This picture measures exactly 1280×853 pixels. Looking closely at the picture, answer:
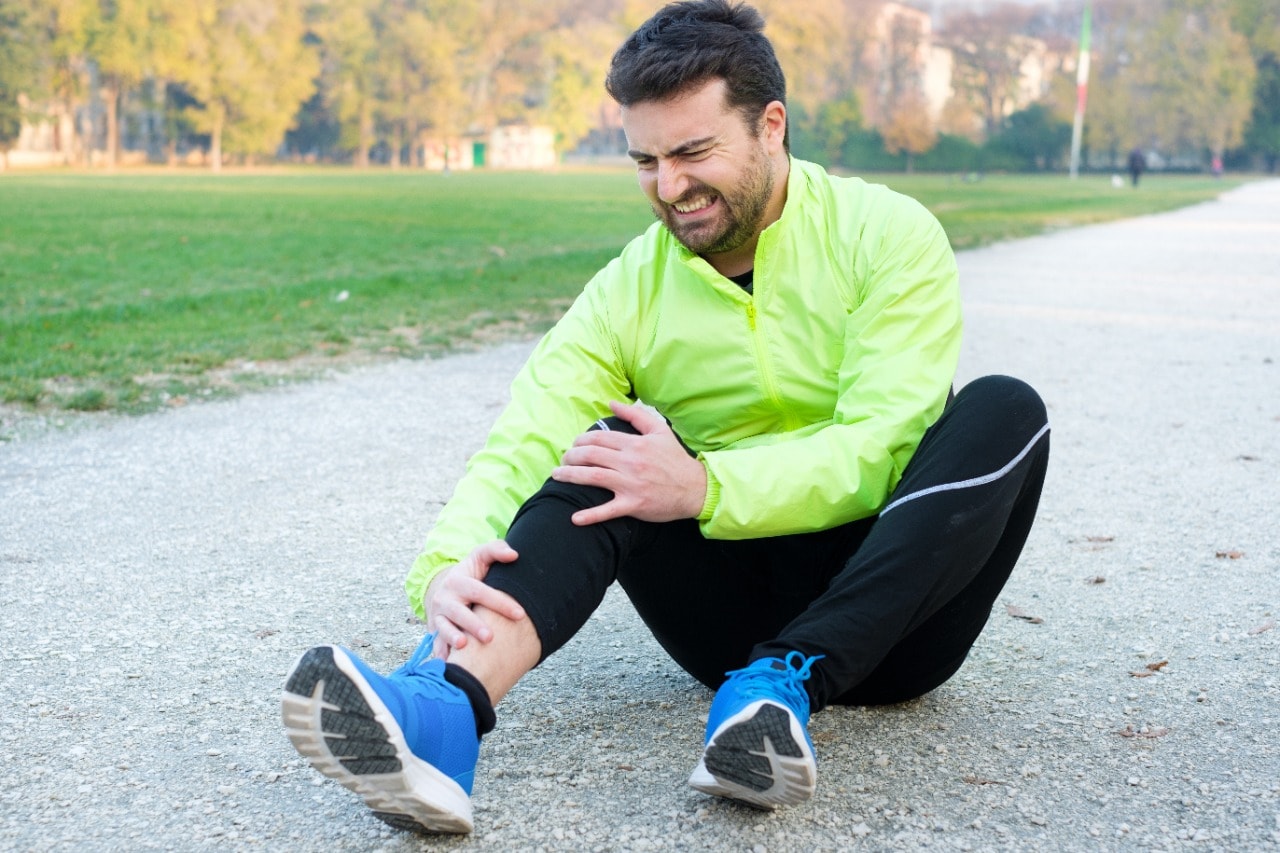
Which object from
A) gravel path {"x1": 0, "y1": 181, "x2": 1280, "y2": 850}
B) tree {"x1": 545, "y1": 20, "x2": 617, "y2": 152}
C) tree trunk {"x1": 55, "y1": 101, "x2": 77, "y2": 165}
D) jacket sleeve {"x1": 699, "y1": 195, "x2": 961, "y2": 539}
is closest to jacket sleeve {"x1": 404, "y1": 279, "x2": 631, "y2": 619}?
jacket sleeve {"x1": 699, "y1": 195, "x2": 961, "y2": 539}

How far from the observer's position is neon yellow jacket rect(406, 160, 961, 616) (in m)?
2.34

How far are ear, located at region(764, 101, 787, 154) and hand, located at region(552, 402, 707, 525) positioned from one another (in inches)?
26.8

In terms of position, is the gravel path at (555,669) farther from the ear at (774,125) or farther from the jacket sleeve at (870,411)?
the ear at (774,125)

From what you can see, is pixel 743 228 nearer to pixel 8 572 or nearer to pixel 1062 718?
pixel 1062 718

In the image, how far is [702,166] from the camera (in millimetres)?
2543

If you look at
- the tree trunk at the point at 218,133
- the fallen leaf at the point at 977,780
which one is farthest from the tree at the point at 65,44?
the fallen leaf at the point at 977,780

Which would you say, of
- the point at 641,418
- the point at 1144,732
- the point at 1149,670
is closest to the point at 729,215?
the point at 641,418

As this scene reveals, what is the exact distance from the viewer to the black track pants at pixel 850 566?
214cm

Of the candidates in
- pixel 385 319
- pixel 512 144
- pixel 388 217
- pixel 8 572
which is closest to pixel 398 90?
pixel 512 144

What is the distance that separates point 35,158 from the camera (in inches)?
2400

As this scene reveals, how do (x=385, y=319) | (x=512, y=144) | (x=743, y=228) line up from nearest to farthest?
(x=743, y=228) → (x=385, y=319) → (x=512, y=144)

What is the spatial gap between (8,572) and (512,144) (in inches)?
3141

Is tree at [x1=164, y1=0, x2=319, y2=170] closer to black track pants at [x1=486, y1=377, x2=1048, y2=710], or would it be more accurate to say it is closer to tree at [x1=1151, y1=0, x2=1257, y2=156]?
tree at [x1=1151, y1=0, x2=1257, y2=156]

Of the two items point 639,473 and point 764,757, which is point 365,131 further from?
point 764,757
